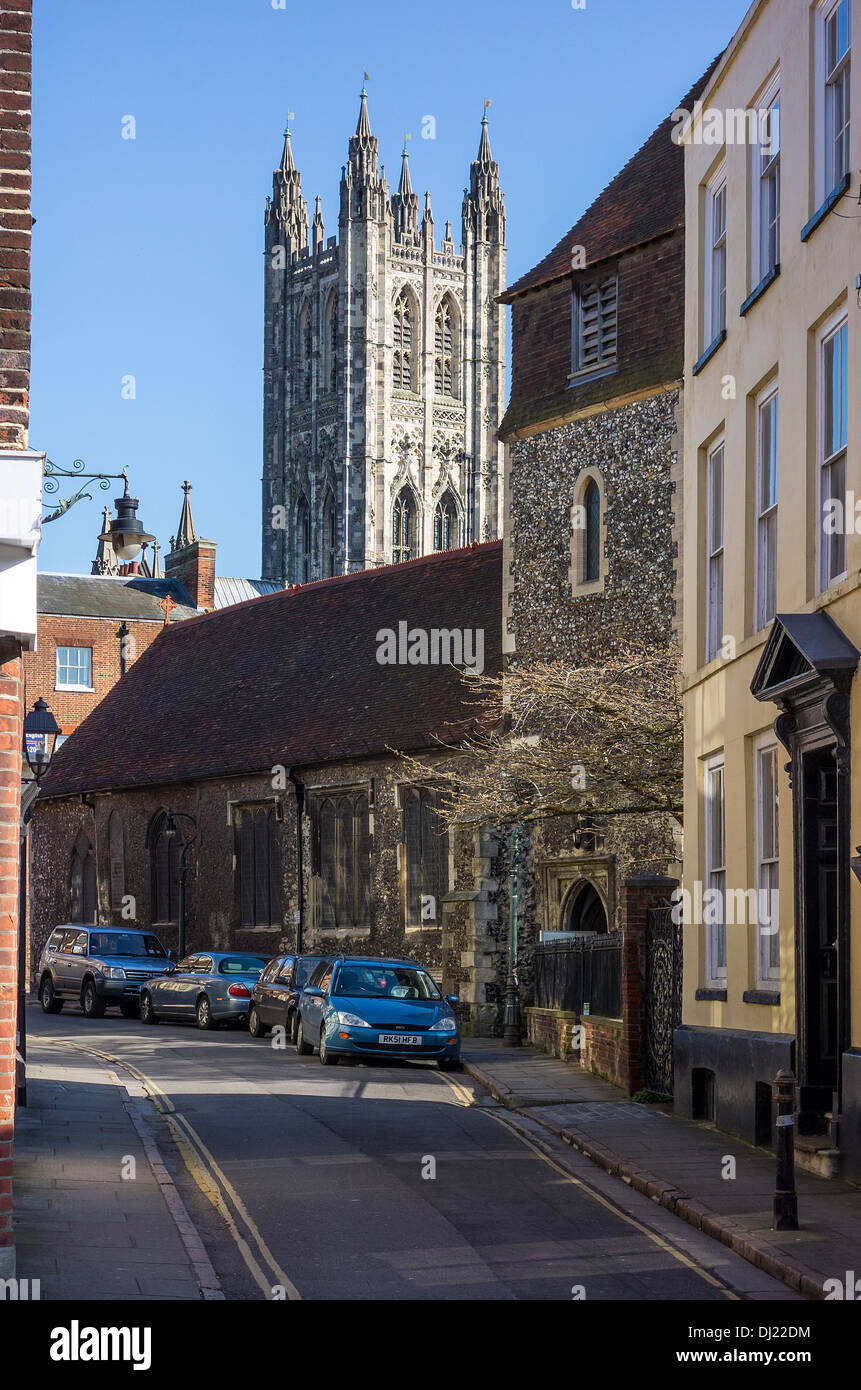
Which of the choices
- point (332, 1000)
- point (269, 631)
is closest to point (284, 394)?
point (269, 631)

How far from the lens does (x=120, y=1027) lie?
32969 mm

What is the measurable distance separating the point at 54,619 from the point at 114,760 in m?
14.9

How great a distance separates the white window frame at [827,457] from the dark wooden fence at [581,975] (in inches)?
305

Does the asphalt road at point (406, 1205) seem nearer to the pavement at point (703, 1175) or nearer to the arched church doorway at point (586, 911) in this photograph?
the pavement at point (703, 1175)

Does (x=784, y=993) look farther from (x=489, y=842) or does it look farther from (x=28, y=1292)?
(x=489, y=842)

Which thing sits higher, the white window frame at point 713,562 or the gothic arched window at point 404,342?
the gothic arched window at point 404,342

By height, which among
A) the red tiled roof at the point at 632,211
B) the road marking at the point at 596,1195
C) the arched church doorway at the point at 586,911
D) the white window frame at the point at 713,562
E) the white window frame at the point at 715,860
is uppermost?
the red tiled roof at the point at 632,211

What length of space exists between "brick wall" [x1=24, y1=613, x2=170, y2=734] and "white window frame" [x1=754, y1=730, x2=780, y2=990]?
46.0 meters

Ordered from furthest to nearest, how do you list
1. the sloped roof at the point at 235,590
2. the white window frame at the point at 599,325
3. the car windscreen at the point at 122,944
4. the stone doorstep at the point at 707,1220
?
the sloped roof at the point at 235,590 → the car windscreen at the point at 122,944 → the white window frame at the point at 599,325 → the stone doorstep at the point at 707,1220

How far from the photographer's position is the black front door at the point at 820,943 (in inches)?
585

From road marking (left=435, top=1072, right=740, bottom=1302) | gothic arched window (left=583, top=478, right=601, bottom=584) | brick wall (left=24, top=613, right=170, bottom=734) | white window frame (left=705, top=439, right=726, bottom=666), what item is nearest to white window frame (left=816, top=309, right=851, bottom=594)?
white window frame (left=705, top=439, right=726, bottom=666)

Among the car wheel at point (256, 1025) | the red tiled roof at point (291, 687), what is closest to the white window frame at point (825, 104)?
the car wheel at point (256, 1025)

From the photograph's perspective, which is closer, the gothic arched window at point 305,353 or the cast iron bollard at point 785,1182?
the cast iron bollard at point 785,1182

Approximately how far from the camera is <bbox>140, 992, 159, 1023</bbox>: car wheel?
33.8 meters
